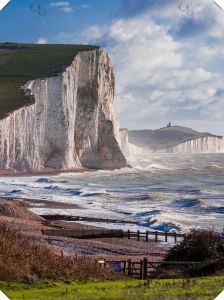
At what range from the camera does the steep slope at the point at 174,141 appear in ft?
496

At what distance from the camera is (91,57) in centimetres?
7006

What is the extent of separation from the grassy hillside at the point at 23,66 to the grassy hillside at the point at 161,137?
233ft

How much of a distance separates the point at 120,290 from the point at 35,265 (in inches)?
78.5

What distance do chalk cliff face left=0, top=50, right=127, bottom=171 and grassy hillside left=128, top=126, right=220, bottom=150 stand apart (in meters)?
71.9

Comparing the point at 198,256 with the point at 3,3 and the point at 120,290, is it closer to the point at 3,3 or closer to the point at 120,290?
the point at 120,290

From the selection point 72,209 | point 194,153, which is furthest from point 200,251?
point 194,153

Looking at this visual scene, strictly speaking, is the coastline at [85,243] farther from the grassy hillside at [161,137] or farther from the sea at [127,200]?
the grassy hillside at [161,137]

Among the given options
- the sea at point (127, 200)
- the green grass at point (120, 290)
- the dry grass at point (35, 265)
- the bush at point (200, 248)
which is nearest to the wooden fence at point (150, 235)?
the sea at point (127, 200)

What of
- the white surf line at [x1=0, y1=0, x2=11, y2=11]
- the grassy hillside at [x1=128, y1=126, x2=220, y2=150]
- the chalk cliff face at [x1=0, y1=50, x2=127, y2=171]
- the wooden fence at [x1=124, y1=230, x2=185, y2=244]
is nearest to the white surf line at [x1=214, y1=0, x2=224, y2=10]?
the white surf line at [x1=0, y1=0, x2=11, y2=11]

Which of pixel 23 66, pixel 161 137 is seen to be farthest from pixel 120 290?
pixel 161 137

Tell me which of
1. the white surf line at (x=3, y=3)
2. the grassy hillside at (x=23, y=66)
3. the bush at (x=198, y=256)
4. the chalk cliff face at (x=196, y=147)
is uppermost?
the grassy hillside at (x=23, y=66)

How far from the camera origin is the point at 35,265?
1230cm

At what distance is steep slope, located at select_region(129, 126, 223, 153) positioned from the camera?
15125cm

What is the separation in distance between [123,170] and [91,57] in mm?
12730
